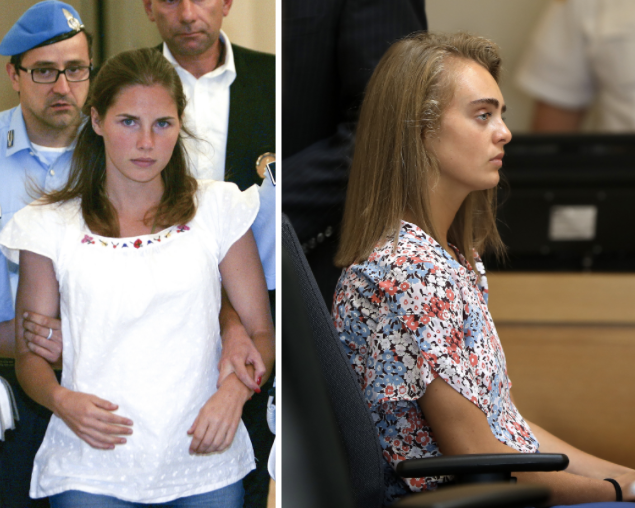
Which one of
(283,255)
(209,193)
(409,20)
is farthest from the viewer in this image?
(409,20)

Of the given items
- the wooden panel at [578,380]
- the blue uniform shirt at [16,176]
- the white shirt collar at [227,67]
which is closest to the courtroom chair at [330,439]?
the white shirt collar at [227,67]

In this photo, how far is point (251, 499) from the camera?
104 centimetres

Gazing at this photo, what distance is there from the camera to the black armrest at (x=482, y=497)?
2.45ft

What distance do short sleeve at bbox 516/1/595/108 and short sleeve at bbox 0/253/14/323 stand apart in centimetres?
233

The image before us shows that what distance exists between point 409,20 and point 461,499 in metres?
0.96

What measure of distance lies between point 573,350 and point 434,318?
181 centimetres

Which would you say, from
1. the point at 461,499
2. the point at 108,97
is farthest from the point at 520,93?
the point at 461,499

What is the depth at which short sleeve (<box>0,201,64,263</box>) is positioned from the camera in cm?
99

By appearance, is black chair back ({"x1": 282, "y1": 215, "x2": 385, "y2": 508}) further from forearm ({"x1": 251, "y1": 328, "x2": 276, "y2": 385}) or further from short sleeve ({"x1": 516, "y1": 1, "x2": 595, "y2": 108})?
short sleeve ({"x1": 516, "y1": 1, "x2": 595, "y2": 108})

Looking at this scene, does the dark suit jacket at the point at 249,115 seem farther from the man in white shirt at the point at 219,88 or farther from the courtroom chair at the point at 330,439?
the courtroom chair at the point at 330,439

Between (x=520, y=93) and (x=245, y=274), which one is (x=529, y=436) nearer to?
(x=245, y=274)

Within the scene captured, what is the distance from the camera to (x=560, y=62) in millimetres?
2777

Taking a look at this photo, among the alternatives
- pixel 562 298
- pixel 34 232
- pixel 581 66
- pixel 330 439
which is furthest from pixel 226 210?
pixel 581 66

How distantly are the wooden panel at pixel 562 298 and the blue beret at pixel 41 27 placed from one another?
1998 mm
